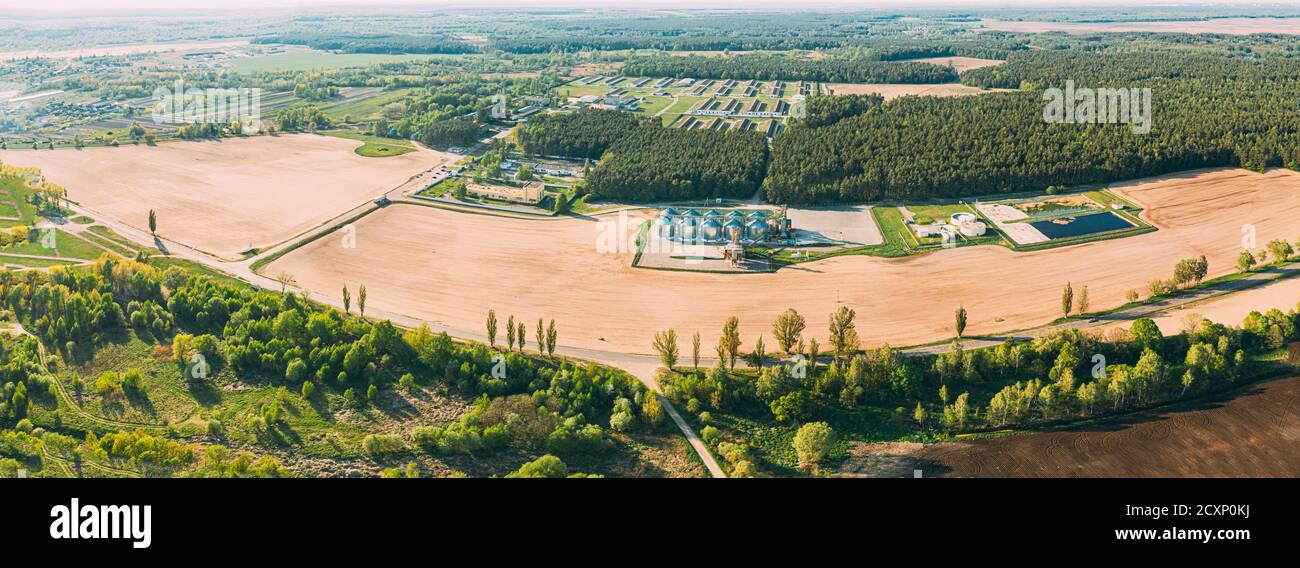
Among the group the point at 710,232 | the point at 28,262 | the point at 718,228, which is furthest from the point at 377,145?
the point at 718,228

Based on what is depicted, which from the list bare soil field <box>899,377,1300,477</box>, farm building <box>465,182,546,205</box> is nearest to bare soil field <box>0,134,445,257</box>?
farm building <box>465,182,546,205</box>

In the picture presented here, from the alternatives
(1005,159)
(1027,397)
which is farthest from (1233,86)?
(1027,397)

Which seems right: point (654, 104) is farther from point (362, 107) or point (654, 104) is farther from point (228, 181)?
point (228, 181)

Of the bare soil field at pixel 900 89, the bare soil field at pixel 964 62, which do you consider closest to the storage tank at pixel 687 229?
the bare soil field at pixel 900 89

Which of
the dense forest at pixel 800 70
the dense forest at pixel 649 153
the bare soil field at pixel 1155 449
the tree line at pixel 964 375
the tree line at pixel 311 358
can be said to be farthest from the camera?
the dense forest at pixel 800 70

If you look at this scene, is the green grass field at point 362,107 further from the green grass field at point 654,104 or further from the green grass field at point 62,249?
the green grass field at point 62,249
